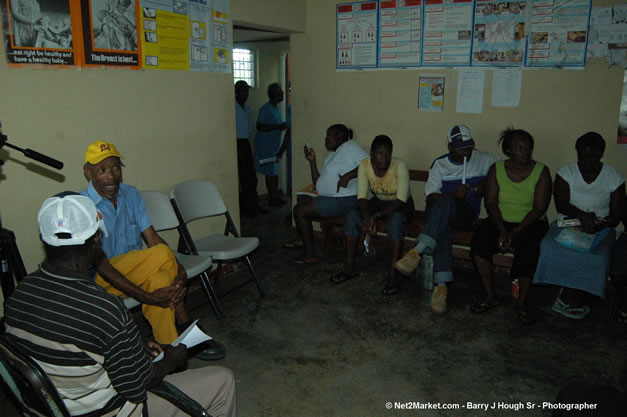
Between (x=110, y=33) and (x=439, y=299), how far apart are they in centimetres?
305

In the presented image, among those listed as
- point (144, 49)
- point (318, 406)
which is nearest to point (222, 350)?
point (318, 406)

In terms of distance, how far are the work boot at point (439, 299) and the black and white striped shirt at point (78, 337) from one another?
266 centimetres

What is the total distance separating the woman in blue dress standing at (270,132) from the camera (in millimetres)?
6618

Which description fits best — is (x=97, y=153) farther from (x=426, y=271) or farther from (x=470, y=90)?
(x=470, y=90)

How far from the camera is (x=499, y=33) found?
435 centimetres

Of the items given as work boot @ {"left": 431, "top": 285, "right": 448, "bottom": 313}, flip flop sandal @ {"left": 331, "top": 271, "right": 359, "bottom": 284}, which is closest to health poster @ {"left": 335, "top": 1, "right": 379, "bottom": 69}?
flip flop sandal @ {"left": 331, "top": 271, "right": 359, "bottom": 284}

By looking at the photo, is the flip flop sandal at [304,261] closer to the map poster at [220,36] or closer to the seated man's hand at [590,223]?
the map poster at [220,36]

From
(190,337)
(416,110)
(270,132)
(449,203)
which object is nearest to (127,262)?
(190,337)

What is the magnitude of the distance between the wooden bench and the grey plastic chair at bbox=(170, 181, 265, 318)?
1.05 m

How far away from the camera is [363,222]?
4.30m

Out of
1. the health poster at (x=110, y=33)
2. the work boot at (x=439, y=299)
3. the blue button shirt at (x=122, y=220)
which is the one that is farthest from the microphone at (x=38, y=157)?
the work boot at (x=439, y=299)

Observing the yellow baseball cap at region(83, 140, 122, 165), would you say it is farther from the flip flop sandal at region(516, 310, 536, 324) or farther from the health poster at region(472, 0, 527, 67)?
the health poster at region(472, 0, 527, 67)

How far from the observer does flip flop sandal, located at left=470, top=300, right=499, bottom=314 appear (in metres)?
3.75

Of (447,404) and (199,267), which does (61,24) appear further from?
(447,404)
